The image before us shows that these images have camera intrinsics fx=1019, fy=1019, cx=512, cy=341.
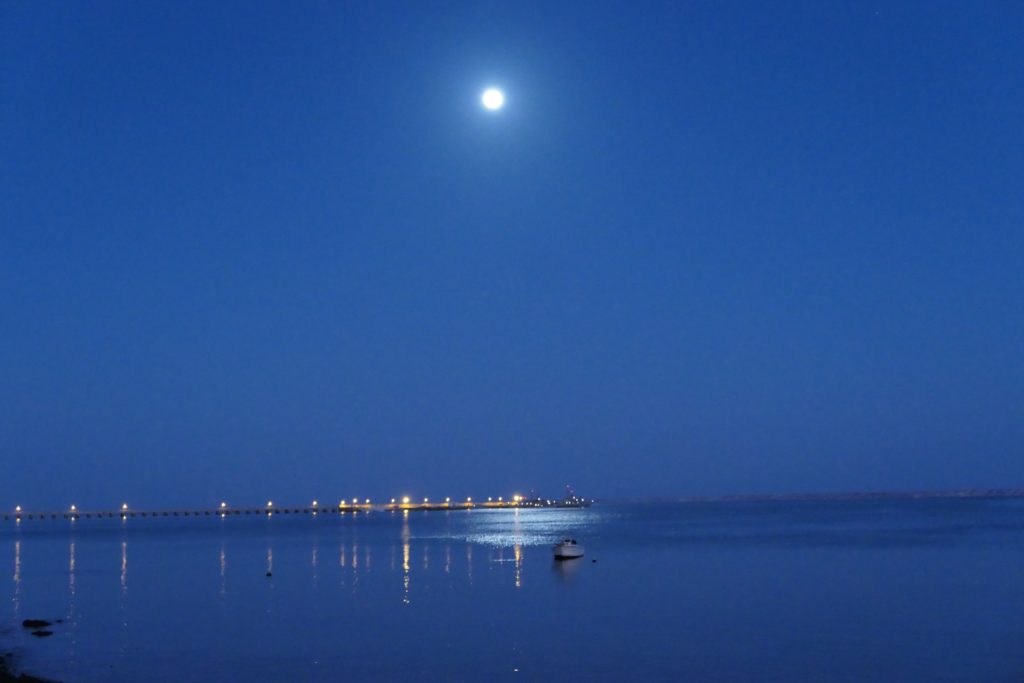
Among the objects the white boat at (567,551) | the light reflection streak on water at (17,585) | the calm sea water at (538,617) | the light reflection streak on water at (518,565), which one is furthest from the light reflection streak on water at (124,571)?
the white boat at (567,551)

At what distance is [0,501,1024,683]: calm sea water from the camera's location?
2736 centimetres

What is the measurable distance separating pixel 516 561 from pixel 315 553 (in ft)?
70.0

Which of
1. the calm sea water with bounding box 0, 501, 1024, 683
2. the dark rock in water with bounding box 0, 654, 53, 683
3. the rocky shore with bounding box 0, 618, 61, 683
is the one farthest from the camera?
the calm sea water with bounding box 0, 501, 1024, 683

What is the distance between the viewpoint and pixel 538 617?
37.0 m

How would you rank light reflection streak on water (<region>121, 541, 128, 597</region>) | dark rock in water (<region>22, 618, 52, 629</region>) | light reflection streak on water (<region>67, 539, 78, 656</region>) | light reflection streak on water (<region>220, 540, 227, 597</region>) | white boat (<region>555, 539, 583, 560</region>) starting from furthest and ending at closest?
white boat (<region>555, 539, 583, 560</region>)
light reflection streak on water (<region>121, 541, 128, 597</region>)
light reflection streak on water (<region>220, 540, 227, 597</region>)
light reflection streak on water (<region>67, 539, 78, 656</region>)
dark rock in water (<region>22, 618, 52, 629</region>)

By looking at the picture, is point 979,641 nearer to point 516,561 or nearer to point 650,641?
point 650,641

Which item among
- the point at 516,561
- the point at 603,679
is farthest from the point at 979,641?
the point at 516,561

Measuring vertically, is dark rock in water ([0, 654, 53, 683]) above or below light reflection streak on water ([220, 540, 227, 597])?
above

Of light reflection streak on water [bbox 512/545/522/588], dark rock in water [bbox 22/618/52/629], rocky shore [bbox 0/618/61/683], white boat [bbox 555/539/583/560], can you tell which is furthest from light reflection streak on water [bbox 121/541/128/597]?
white boat [bbox 555/539/583/560]

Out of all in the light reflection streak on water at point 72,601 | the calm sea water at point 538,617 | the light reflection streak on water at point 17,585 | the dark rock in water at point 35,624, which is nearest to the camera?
the calm sea water at point 538,617

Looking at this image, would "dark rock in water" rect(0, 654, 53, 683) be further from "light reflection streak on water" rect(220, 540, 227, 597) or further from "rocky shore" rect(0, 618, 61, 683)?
"light reflection streak on water" rect(220, 540, 227, 597)

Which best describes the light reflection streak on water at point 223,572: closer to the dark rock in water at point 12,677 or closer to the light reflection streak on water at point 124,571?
the light reflection streak on water at point 124,571

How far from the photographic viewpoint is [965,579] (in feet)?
161

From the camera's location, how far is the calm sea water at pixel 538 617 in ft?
89.8
